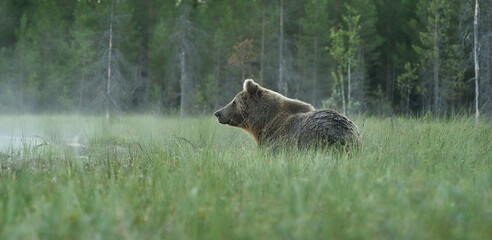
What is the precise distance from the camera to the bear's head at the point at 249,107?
6.89 meters

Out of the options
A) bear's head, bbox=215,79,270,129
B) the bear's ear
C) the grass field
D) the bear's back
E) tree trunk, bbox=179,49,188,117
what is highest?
tree trunk, bbox=179,49,188,117

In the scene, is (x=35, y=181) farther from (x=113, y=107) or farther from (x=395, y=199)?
(x=113, y=107)

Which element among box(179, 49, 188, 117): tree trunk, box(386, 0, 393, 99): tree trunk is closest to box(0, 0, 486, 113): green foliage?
box(386, 0, 393, 99): tree trunk

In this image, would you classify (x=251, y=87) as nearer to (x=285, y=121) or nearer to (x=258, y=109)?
(x=258, y=109)

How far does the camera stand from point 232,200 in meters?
2.94

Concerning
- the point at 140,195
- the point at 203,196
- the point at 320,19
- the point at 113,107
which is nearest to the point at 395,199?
the point at 203,196

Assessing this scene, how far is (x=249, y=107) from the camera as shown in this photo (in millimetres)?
7043

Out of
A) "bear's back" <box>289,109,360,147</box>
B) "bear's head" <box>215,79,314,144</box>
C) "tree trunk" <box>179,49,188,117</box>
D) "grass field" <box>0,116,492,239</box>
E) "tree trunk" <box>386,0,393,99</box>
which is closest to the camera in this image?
"grass field" <box>0,116,492,239</box>

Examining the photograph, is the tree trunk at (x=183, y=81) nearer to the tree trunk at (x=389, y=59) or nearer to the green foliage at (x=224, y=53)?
the green foliage at (x=224, y=53)

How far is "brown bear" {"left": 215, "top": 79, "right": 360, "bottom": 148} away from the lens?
5.37m

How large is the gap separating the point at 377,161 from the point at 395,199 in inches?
58.2

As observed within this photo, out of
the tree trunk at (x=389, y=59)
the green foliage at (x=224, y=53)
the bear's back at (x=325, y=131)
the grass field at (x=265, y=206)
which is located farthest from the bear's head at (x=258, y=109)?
the tree trunk at (x=389, y=59)

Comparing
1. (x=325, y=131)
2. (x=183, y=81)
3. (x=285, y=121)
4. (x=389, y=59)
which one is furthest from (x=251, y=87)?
(x=389, y=59)

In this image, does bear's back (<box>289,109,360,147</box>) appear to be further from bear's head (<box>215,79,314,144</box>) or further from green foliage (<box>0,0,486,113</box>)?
green foliage (<box>0,0,486,113</box>)
